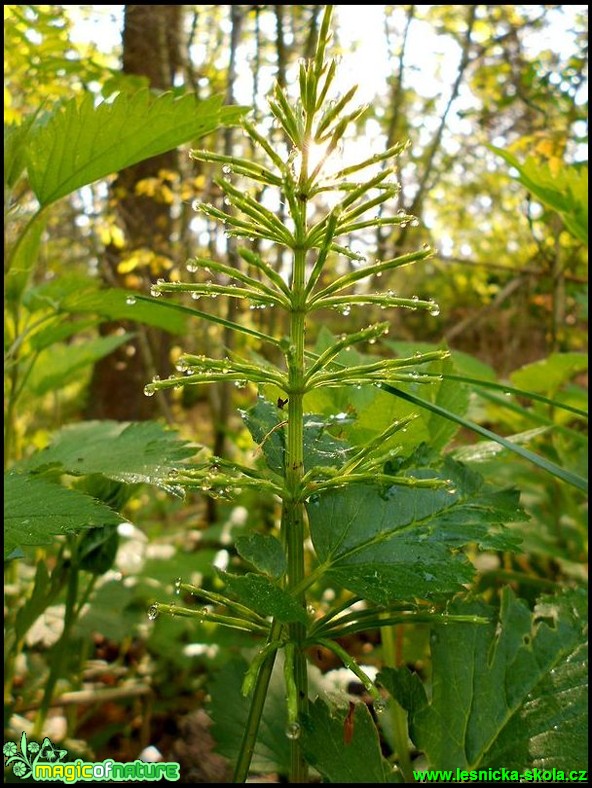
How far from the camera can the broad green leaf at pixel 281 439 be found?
63cm

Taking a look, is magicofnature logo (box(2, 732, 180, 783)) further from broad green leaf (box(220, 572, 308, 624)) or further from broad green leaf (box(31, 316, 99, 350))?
broad green leaf (box(31, 316, 99, 350))

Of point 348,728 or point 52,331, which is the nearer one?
point 348,728

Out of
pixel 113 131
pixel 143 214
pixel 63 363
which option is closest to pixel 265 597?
pixel 113 131

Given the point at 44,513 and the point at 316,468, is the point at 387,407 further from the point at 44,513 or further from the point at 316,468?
the point at 44,513

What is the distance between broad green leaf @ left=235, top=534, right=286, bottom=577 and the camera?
1.94ft

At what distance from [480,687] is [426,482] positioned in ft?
0.80

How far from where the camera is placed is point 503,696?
2.16ft

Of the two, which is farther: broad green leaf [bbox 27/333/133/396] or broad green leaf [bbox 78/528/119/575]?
broad green leaf [bbox 27/333/133/396]

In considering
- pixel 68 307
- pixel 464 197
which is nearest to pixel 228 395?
pixel 68 307

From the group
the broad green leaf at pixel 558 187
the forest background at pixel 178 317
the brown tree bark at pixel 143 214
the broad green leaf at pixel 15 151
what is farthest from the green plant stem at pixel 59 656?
the brown tree bark at pixel 143 214

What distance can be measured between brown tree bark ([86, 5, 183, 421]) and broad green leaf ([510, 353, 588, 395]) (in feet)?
6.03

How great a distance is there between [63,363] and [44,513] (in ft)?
2.71

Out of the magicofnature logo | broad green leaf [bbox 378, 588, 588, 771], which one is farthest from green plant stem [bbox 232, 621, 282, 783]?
the magicofnature logo

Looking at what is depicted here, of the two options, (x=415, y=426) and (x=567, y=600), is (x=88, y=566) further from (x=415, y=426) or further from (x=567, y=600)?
(x=567, y=600)
